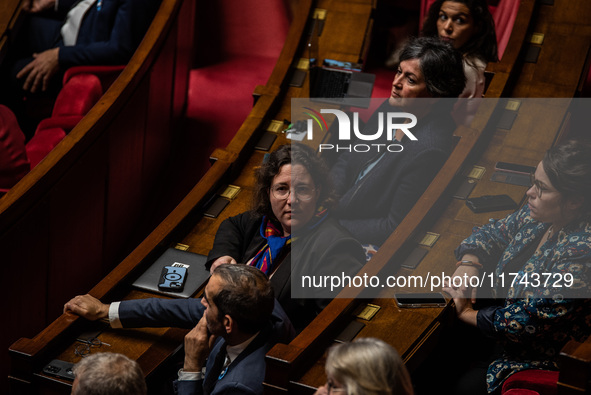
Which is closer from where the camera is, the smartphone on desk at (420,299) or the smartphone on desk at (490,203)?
the smartphone on desk at (420,299)

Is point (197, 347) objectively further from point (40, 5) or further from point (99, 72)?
point (40, 5)

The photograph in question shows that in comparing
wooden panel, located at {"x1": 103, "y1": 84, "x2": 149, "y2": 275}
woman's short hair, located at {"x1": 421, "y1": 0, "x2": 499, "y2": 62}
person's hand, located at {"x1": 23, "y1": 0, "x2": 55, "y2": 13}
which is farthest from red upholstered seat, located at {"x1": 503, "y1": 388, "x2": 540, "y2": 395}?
person's hand, located at {"x1": 23, "y1": 0, "x2": 55, "y2": 13}

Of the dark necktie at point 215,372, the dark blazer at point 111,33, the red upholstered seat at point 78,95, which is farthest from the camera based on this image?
the dark blazer at point 111,33

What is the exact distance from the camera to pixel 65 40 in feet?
13.2

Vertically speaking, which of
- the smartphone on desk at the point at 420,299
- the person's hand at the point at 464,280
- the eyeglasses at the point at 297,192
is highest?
the eyeglasses at the point at 297,192

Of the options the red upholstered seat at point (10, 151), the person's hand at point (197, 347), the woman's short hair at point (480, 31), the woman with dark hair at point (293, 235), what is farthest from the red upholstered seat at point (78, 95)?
the person's hand at point (197, 347)

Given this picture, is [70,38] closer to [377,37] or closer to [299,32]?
[299,32]

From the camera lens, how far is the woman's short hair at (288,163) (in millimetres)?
2590

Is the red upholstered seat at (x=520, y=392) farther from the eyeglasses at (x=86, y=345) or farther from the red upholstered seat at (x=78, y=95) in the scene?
the red upholstered seat at (x=78, y=95)

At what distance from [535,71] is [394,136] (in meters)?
0.87

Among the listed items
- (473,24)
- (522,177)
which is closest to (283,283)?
(522,177)

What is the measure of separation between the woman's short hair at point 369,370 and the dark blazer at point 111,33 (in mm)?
2463

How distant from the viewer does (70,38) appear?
4.00 meters

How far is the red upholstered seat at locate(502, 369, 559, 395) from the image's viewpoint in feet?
6.93
